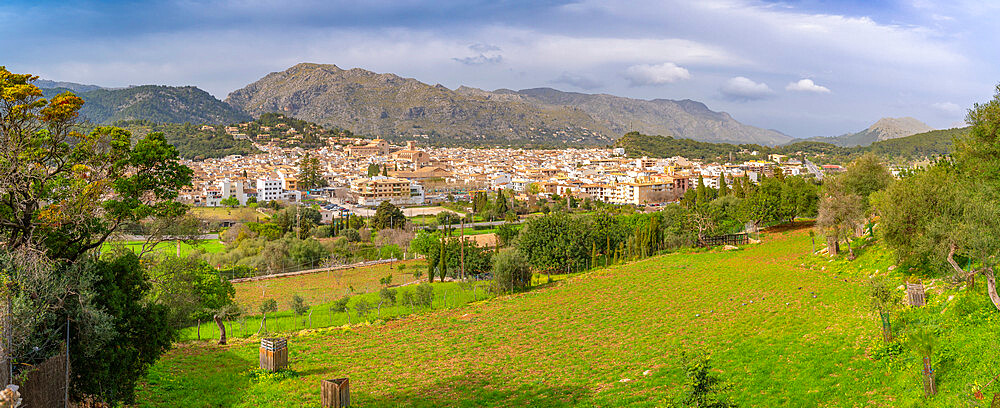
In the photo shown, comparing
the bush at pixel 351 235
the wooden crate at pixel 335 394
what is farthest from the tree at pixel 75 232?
the bush at pixel 351 235

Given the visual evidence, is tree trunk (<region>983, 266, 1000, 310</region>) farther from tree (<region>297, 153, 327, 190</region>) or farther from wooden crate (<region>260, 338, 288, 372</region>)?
tree (<region>297, 153, 327, 190</region>)

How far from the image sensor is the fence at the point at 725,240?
32812 millimetres

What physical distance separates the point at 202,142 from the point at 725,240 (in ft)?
462

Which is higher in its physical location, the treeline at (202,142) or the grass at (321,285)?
the treeline at (202,142)

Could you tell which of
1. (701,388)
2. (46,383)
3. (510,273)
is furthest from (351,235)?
(701,388)

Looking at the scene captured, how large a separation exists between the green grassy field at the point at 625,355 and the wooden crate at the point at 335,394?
1.49ft

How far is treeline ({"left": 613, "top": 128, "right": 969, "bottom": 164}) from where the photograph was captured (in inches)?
A: 4911

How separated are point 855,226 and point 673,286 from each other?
6921 mm

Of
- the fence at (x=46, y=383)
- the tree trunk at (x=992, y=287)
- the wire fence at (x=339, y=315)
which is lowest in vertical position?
the wire fence at (x=339, y=315)

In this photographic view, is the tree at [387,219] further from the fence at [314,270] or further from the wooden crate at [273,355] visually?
the wooden crate at [273,355]

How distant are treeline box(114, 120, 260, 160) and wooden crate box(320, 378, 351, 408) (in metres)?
138

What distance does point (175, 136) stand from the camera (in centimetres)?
14438

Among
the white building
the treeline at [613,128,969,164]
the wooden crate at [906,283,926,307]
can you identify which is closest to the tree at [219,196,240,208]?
the white building

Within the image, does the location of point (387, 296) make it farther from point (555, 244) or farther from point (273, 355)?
point (555, 244)
